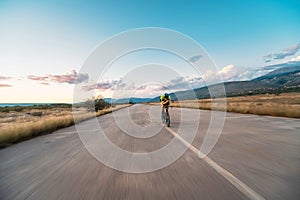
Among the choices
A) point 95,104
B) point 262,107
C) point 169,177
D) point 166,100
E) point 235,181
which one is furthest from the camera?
point 95,104

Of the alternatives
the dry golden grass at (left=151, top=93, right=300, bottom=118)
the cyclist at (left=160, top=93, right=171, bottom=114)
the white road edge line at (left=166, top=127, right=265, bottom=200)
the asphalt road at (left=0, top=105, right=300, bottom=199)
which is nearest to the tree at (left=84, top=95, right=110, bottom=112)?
the dry golden grass at (left=151, top=93, right=300, bottom=118)

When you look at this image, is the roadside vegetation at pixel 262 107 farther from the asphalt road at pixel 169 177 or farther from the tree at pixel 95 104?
the tree at pixel 95 104

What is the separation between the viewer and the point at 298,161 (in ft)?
15.1

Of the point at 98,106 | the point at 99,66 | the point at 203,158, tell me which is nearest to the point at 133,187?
the point at 203,158

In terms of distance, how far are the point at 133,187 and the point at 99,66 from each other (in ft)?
22.5

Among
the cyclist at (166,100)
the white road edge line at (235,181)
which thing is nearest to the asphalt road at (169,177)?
the white road edge line at (235,181)

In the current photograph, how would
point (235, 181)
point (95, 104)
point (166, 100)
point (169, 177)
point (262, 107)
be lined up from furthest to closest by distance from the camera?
point (95, 104), point (262, 107), point (166, 100), point (169, 177), point (235, 181)

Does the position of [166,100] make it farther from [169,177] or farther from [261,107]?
[261,107]

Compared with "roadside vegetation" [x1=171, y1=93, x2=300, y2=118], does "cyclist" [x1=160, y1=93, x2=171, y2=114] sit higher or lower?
higher

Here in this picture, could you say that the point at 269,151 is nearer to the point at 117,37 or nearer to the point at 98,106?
the point at 117,37

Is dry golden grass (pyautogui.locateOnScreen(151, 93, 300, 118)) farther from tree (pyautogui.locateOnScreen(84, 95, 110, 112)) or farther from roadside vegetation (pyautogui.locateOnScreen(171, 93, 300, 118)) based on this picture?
tree (pyautogui.locateOnScreen(84, 95, 110, 112))

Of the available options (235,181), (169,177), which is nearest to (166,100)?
(169,177)

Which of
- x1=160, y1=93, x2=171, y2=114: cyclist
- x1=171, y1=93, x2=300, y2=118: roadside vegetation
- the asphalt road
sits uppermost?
x1=160, y1=93, x2=171, y2=114: cyclist

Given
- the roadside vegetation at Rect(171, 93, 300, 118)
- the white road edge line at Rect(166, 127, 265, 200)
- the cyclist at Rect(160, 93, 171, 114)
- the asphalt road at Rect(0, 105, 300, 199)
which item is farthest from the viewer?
the roadside vegetation at Rect(171, 93, 300, 118)
